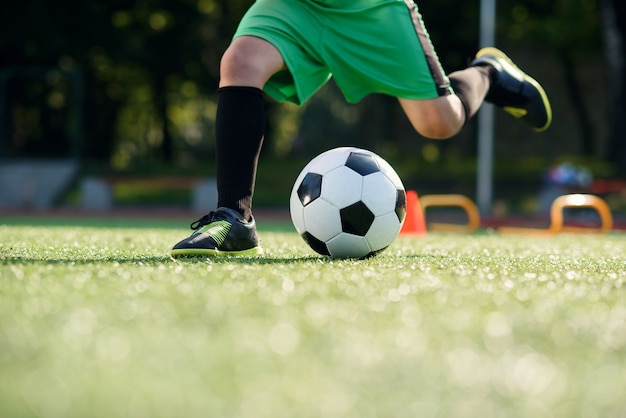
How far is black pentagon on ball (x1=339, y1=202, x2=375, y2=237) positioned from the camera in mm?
3824

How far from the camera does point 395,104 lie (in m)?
29.7

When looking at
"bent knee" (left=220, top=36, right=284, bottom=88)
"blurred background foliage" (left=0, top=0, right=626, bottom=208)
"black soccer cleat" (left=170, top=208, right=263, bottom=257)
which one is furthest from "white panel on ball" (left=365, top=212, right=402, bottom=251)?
"blurred background foliage" (left=0, top=0, right=626, bottom=208)

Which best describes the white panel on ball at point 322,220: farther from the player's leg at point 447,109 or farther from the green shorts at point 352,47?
the player's leg at point 447,109

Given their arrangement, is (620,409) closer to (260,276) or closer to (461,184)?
(260,276)

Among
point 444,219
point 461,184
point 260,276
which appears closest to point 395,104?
point 461,184

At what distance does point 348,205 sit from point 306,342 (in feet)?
6.73

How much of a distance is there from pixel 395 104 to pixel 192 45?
28.0ft

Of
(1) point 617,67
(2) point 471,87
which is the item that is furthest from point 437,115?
(1) point 617,67

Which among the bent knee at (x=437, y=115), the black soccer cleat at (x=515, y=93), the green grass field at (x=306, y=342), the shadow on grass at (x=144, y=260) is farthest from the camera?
the black soccer cleat at (x=515, y=93)

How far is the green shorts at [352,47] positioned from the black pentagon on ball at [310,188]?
36 cm

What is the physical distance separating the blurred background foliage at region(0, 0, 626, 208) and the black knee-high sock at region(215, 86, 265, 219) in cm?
1533

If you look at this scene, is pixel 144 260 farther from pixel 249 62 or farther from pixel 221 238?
pixel 249 62

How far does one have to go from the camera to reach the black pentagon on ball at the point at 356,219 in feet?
12.5

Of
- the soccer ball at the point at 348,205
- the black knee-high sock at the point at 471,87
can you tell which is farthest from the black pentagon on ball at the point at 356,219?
the black knee-high sock at the point at 471,87
